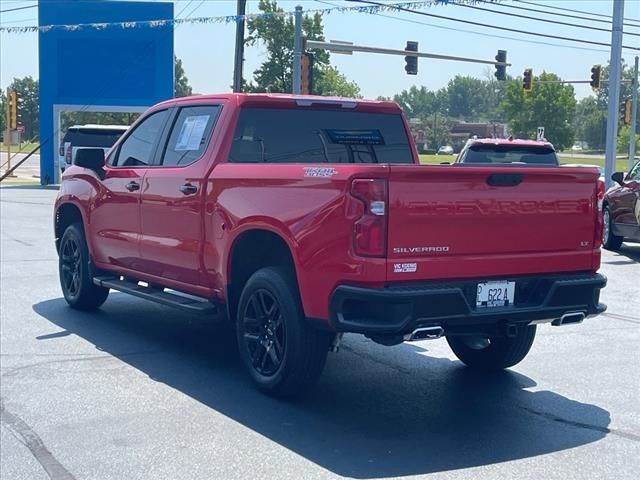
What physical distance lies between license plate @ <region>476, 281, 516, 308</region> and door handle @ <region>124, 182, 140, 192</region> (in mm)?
3494

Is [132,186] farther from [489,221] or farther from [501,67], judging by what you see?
[501,67]

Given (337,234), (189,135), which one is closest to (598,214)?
(337,234)

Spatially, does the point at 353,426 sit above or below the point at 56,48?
below

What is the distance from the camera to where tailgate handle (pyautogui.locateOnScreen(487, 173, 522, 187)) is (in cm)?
598

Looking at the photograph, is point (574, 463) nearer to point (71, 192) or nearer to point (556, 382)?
point (556, 382)

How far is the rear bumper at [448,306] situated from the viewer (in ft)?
18.3

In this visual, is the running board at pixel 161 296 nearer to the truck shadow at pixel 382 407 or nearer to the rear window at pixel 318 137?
the truck shadow at pixel 382 407

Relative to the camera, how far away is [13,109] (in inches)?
1487

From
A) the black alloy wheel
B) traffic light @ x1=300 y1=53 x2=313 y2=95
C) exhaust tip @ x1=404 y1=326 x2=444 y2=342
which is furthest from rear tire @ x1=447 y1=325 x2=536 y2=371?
traffic light @ x1=300 y1=53 x2=313 y2=95

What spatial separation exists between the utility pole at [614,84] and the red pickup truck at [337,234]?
18659 millimetres

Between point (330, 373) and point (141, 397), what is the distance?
1.54 meters

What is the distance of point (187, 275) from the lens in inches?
298

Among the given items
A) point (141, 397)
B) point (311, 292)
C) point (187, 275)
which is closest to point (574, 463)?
point (311, 292)

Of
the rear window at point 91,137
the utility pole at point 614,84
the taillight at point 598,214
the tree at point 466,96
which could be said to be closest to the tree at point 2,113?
the rear window at point 91,137
